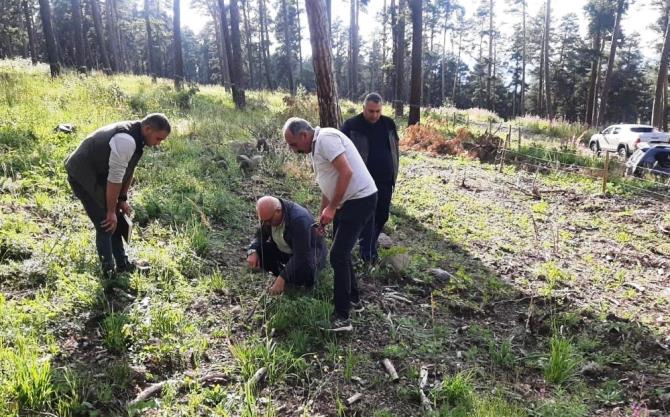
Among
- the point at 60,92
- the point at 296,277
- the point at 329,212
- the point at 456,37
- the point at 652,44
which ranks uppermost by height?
the point at 456,37

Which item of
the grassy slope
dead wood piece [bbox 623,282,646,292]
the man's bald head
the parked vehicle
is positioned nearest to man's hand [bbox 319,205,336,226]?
the man's bald head

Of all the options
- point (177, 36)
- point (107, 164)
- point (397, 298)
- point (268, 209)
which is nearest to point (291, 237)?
point (268, 209)

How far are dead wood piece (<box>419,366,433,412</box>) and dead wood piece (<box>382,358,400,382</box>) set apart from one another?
17cm

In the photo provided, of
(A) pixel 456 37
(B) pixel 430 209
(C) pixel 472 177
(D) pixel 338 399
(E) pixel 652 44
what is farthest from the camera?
(A) pixel 456 37

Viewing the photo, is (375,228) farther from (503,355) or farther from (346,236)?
(503,355)

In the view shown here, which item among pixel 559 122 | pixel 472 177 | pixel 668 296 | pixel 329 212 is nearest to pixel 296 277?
pixel 329 212

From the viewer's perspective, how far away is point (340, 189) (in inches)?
142

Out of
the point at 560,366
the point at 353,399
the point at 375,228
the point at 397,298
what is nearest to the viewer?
the point at 353,399

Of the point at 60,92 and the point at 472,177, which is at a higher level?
the point at 60,92

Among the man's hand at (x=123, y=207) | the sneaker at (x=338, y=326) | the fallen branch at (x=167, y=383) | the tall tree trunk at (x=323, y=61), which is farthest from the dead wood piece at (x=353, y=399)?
the tall tree trunk at (x=323, y=61)

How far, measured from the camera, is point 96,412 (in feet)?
8.80

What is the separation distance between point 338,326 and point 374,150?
213 centimetres

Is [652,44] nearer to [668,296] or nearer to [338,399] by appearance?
[668,296]

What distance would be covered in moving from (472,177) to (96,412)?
30.7 ft
